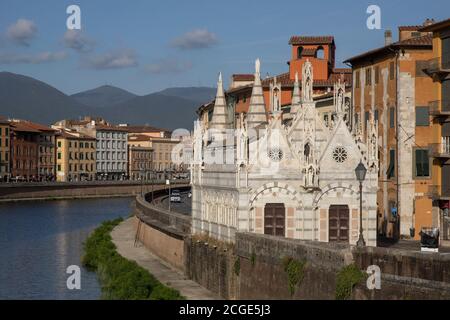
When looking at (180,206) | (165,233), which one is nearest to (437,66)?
(165,233)

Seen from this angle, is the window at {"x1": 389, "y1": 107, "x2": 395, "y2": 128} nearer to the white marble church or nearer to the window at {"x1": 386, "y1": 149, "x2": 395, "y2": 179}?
the window at {"x1": 386, "y1": 149, "x2": 395, "y2": 179}

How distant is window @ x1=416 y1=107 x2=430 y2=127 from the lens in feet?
159

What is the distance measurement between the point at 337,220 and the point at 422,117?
1250cm

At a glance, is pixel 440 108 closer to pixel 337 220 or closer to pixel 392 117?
pixel 392 117

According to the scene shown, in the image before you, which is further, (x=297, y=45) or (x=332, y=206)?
(x=297, y=45)

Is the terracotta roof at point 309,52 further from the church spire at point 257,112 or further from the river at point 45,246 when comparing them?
the church spire at point 257,112

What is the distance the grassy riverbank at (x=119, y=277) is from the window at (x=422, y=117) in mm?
14460

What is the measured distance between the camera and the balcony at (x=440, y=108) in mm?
44297

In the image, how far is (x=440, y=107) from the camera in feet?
146

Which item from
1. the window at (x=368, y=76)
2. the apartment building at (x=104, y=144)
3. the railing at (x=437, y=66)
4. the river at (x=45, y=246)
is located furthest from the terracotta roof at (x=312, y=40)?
the apartment building at (x=104, y=144)

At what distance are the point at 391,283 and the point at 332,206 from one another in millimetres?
13939

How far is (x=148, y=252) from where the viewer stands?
202 ft

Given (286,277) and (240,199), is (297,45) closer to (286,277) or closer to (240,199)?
(240,199)
